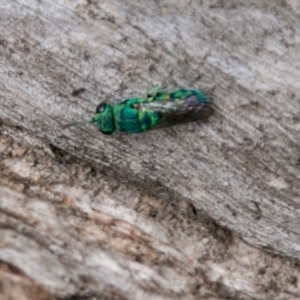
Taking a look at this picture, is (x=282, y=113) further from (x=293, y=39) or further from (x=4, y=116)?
(x=4, y=116)

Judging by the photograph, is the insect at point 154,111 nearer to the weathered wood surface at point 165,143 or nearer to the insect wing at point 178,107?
the insect wing at point 178,107

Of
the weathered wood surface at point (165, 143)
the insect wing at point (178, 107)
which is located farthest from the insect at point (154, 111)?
the weathered wood surface at point (165, 143)

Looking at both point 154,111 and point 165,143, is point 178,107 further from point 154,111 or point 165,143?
point 165,143

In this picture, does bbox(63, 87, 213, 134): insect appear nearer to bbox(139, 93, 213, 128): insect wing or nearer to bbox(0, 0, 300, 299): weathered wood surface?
bbox(139, 93, 213, 128): insect wing

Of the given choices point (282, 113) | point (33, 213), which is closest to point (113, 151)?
point (33, 213)

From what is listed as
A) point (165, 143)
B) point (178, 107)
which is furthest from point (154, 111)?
point (165, 143)

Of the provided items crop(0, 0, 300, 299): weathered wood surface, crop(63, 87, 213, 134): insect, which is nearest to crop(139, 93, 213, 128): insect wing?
crop(63, 87, 213, 134): insect
